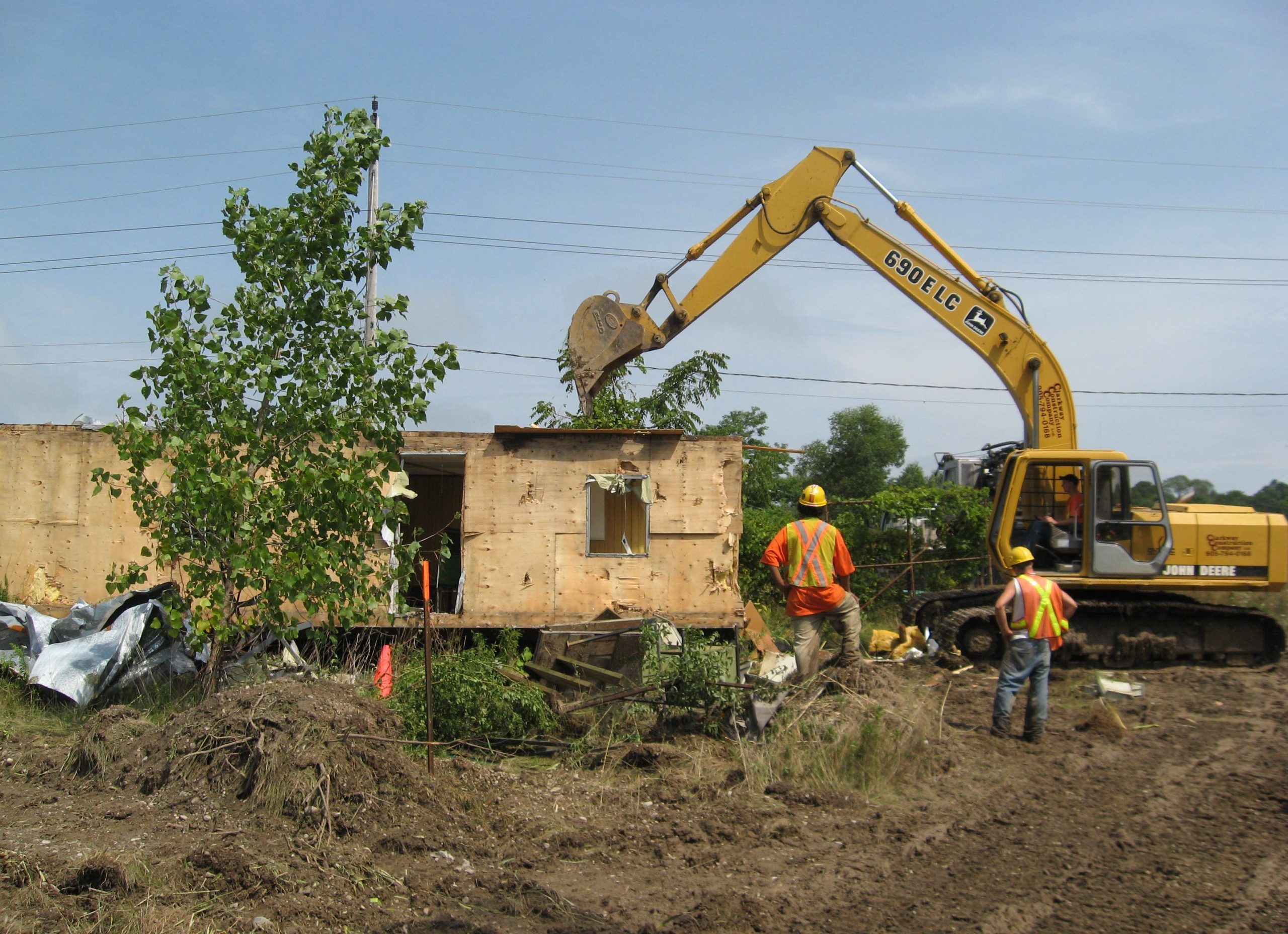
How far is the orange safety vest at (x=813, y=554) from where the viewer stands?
28.0 feet

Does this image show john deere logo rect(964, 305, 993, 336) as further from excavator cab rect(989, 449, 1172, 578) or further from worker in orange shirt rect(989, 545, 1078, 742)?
worker in orange shirt rect(989, 545, 1078, 742)

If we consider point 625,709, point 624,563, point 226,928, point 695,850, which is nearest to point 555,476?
point 624,563

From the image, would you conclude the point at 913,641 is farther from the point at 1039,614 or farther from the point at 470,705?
the point at 470,705

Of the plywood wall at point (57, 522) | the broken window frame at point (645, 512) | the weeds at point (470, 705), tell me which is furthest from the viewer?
the plywood wall at point (57, 522)

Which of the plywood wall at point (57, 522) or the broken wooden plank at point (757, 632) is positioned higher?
the plywood wall at point (57, 522)

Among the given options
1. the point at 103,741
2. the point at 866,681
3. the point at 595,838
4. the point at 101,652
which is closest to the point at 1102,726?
the point at 866,681

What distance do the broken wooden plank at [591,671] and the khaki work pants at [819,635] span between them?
5.59ft

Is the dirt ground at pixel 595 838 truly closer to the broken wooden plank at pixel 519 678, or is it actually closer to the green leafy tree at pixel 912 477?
the broken wooden plank at pixel 519 678

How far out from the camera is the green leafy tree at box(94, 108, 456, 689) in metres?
8.15

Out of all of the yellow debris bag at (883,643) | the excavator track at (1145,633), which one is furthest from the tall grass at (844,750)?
the yellow debris bag at (883,643)

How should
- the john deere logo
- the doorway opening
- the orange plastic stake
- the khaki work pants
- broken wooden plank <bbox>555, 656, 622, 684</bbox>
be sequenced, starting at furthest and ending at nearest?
the doorway opening → the john deere logo → broken wooden plank <bbox>555, 656, 622, 684</bbox> → the orange plastic stake → the khaki work pants

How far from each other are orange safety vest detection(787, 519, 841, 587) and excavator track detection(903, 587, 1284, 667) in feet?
14.8

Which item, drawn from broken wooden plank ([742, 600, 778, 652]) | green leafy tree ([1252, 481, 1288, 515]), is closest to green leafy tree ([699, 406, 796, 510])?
broken wooden plank ([742, 600, 778, 652])

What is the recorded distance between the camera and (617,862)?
5930mm
